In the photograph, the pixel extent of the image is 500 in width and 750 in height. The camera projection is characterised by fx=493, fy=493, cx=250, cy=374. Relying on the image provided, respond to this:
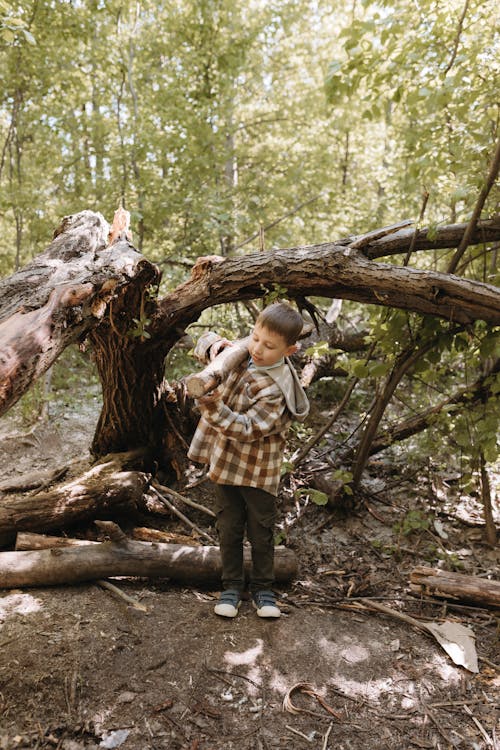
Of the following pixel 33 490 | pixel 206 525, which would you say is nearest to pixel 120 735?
pixel 206 525

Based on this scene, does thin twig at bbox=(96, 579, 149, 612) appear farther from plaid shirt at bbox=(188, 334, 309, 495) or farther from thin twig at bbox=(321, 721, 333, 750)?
thin twig at bbox=(321, 721, 333, 750)

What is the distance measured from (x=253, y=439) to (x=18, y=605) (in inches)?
63.1

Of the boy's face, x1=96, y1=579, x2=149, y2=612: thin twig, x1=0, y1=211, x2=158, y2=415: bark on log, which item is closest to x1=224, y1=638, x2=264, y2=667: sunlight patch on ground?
x1=96, y1=579, x2=149, y2=612: thin twig

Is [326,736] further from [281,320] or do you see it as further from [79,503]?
[79,503]

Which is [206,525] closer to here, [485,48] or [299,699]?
[299,699]

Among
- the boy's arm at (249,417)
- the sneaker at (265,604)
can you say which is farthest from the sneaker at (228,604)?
the boy's arm at (249,417)

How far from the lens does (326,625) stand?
116 inches

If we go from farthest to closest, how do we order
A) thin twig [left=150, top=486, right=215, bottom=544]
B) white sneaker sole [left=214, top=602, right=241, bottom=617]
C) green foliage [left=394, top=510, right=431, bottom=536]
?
green foliage [left=394, top=510, right=431, bottom=536]
thin twig [left=150, top=486, right=215, bottom=544]
white sneaker sole [left=214, top=602, right=241, bottom=617]

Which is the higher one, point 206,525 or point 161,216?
point 161,216

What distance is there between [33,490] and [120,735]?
2.87m

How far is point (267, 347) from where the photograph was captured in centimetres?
266

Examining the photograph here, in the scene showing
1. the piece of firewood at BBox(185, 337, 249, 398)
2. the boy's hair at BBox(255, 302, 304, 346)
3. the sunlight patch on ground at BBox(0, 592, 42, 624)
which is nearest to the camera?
the piece of firewood at BBox(185, 337, 249, 398)

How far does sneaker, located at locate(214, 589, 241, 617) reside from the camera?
2.86 metres

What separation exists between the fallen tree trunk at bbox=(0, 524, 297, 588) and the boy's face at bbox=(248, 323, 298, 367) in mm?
1442
